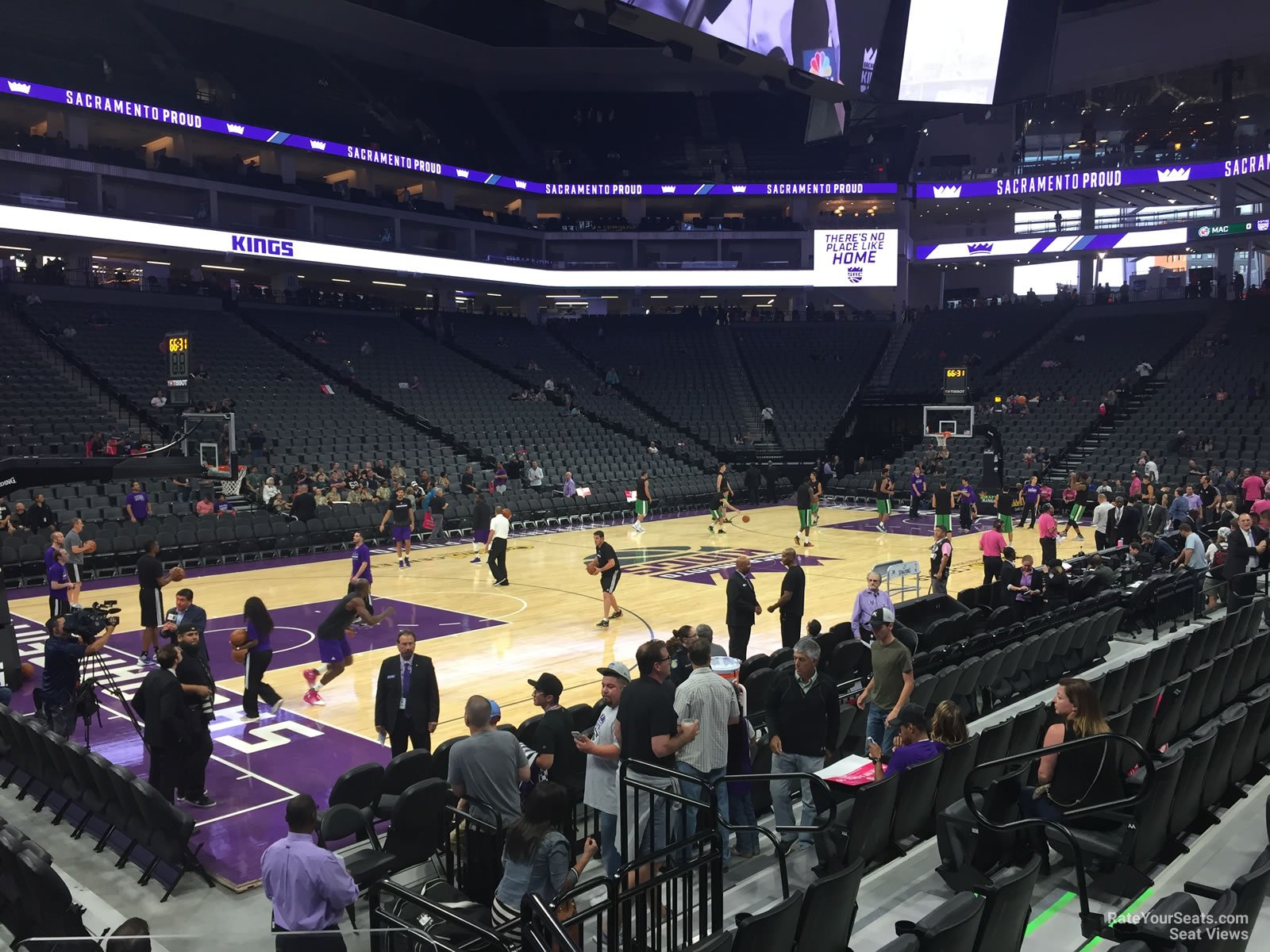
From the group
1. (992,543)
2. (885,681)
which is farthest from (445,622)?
(885,681)

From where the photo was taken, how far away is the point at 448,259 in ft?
127

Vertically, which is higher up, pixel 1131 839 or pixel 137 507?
pixel 137 507

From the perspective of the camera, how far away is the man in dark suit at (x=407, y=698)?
8617 millimetres

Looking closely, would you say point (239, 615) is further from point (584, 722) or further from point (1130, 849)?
point (1130, 849)

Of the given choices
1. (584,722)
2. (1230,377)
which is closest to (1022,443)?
(1230,377)

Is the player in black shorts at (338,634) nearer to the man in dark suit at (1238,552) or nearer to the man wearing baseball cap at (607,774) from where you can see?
the man wearing baseball cap at (607,774)

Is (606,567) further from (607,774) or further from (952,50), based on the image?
(952,50)

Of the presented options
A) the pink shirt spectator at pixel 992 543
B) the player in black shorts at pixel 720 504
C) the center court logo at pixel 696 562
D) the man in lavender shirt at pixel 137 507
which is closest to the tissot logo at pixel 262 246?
the man in lavender shirt at pixel 137 507

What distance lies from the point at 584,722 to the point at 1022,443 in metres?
28.7

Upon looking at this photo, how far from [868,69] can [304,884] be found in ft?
82.8

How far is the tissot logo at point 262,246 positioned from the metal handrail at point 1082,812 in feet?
103

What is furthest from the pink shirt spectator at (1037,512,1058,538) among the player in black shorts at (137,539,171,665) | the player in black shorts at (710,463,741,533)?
the player in black shorts at (137,539,171,665)

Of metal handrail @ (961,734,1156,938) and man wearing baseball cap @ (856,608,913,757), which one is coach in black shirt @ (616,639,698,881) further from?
man wearing baseball cap @ (856,608,913,757)

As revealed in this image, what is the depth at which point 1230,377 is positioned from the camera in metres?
31.7
